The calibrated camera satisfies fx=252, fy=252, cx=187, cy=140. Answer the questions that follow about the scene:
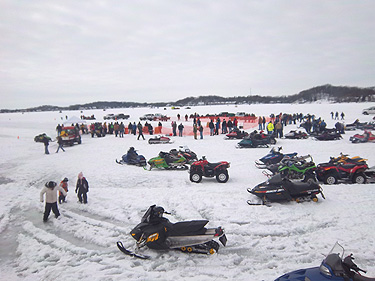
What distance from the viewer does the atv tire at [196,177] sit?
35.0ft

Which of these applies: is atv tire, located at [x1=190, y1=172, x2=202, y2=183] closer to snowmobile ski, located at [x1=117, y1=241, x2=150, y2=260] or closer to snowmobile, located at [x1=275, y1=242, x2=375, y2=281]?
snowmobile ski, located at [x1=117, y1=241, x2=150, y2=260]

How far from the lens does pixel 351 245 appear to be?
5.56 meters

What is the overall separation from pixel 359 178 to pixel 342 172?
23.1 inches

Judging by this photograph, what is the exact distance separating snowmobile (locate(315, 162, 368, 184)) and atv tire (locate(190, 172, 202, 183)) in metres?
4.67

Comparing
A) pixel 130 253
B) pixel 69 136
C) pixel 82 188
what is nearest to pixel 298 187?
pixel 130 253

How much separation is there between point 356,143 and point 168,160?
1328 cm

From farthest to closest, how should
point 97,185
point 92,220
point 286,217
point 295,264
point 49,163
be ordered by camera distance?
1. point 49,163
2. point 97,185
3. point 92,220
4. point 286,217
5. point 295,264

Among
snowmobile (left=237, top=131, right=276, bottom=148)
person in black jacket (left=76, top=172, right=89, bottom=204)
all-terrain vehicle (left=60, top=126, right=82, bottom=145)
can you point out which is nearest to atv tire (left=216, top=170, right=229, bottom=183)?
person in black jacket (left=76, top=172, right=89, bottom=204)

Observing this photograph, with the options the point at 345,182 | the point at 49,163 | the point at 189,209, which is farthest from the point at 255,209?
the point at 49,163

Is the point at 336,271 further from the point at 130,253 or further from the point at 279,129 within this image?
the point at 279,129

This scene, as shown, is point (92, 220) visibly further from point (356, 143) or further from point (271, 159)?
point (356, 143)

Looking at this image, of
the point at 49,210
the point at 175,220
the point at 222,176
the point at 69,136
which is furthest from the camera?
the point at 69,136

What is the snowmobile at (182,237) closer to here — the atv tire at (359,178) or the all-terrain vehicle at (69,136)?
the atv tire at (359,178)

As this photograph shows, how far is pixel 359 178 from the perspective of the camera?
9.45 meters
